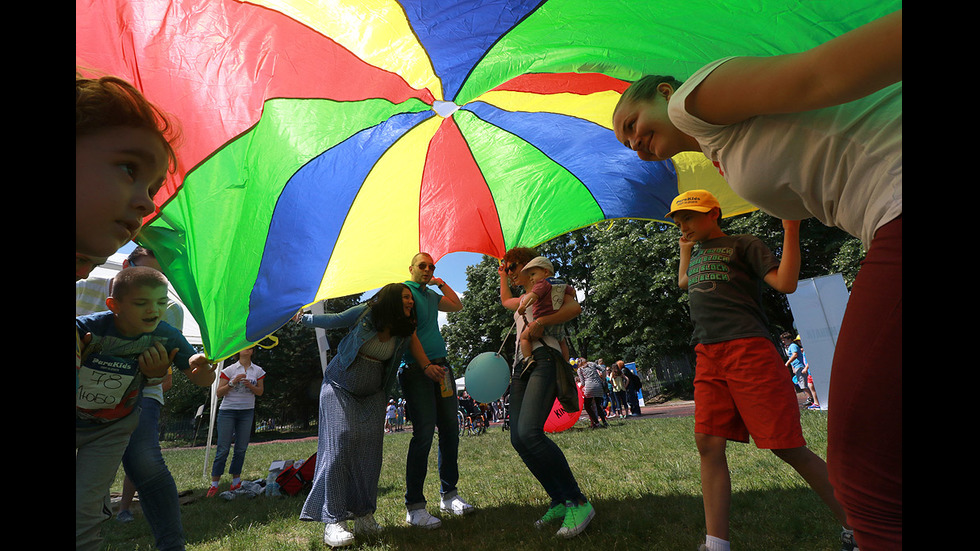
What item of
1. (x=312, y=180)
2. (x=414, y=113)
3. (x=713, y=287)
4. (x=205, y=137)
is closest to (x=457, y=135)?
(x=414, y=113)

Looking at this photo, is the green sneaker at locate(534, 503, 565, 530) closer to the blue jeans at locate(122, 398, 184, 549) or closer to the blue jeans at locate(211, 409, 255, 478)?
the blue jeans at locate(122, 398, 184, 549)

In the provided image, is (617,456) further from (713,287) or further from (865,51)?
(865,51)

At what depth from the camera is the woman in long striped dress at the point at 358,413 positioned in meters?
3.18

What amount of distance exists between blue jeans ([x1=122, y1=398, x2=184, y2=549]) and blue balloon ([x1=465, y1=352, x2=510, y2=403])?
Answer: 6.82 feet

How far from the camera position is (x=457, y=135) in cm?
408

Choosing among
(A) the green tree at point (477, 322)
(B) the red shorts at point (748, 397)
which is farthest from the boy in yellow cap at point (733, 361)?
(A) the green tree at point (477, 322)

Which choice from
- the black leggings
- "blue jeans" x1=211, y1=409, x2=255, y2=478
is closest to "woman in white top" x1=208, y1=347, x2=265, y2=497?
"blue jeans" x1=211, y1=409, x2=255, y2=478

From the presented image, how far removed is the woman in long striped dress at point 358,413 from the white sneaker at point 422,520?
0.75 ft

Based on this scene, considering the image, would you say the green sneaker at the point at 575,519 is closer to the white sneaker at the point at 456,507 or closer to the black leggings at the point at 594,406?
the white sneaker at the point at 456,507

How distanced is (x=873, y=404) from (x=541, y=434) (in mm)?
2413

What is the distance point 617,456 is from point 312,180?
15.6 feet

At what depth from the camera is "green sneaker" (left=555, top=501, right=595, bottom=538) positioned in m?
2.89

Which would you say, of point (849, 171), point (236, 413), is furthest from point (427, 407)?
point (236, 413)
